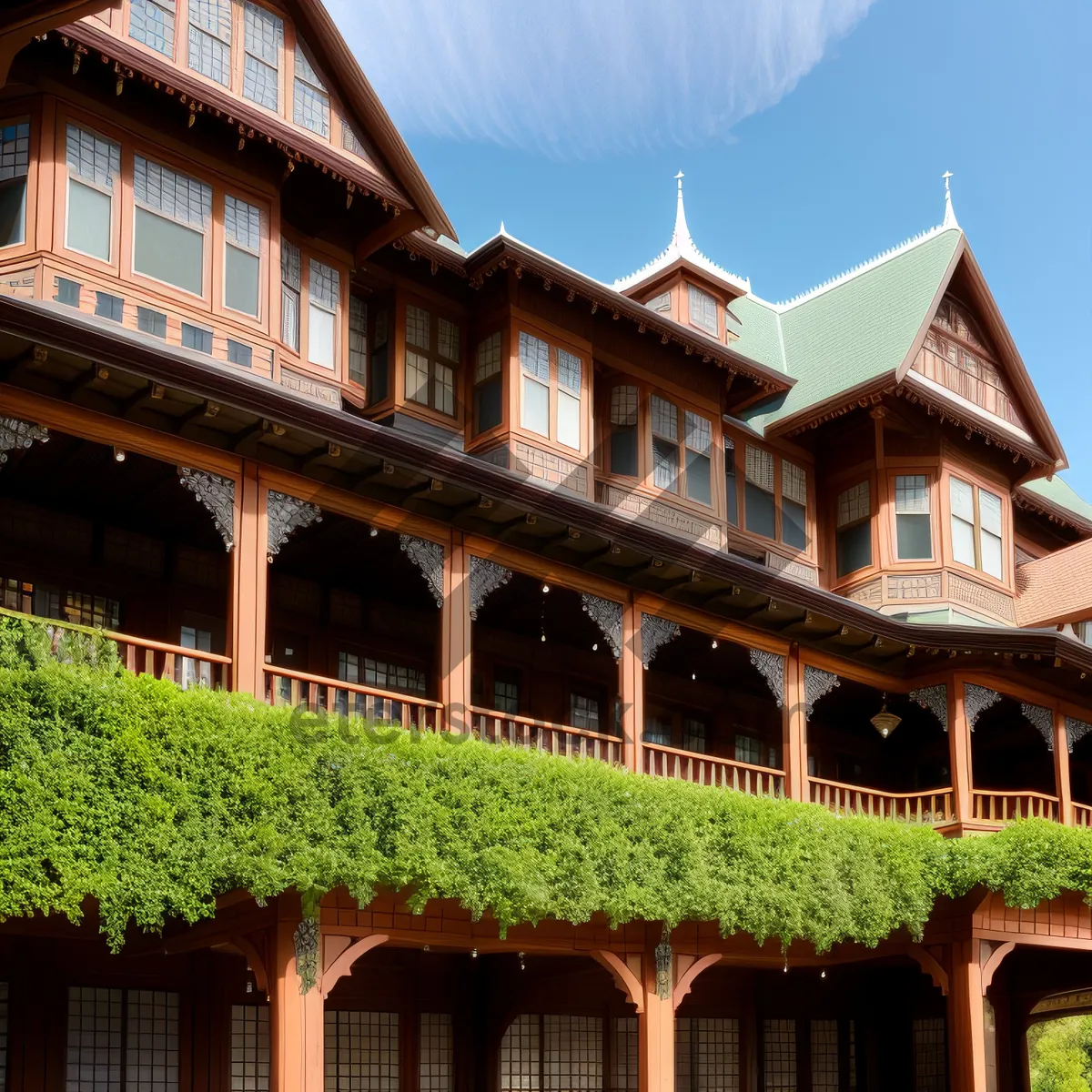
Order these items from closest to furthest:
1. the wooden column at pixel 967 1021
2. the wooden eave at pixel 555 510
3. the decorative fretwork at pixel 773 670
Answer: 1. the wooden eave at pixel 555 510
2. the wooden column at pixel 967 1021
3. the decorative fretwork at pixel 773 670

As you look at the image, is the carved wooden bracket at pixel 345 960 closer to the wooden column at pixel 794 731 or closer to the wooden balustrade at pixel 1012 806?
the wooden column at pixel 794 731

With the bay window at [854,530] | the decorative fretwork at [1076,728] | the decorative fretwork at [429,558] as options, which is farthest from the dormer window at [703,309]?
the decorative fretwork at [429,558]

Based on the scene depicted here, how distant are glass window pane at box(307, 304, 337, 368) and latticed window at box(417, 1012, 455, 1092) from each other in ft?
32.4

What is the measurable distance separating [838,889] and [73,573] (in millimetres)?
11471

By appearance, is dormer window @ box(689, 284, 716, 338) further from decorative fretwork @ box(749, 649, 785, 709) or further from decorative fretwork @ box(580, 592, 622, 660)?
decorative fretwork @ box(580, 592, 622, 660)

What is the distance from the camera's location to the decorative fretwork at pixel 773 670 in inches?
1002

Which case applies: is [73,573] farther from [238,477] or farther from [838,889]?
[838,889]

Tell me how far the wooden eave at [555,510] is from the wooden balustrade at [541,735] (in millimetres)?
2623

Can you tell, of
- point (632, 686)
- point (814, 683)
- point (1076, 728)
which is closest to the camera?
point (632, 686)

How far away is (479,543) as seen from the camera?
21.4 metres

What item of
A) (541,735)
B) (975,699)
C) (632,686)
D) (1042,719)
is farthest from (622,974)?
(1042,719)

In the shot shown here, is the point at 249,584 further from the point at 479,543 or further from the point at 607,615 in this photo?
the point at 607,615

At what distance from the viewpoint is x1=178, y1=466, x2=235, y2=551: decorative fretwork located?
18.3 metres

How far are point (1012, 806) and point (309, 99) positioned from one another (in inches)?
792
